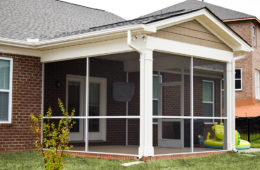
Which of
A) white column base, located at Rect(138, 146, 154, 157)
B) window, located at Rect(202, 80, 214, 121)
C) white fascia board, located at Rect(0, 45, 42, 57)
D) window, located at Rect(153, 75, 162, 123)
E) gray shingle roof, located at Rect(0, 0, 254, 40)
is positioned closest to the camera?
white column base, located at Rect(138, 146, 154, 157)

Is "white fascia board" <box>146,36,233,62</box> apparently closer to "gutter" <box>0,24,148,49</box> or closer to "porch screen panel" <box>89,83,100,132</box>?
"gutter" <box>0,24,148,49</box>

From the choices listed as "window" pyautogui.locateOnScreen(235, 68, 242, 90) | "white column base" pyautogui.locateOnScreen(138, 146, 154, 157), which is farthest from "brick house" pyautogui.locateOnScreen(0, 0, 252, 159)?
"window" pyautogui.locateOnScreen(235, 68, 242, 90)

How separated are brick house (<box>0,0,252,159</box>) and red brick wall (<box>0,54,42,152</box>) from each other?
0.03m

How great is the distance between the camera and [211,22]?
11227mm

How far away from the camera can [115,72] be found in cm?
1438

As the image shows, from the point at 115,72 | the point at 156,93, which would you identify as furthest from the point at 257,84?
the point at 115,72

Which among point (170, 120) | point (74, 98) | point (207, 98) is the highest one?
point (207, 98)

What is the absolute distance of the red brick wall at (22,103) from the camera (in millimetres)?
11594

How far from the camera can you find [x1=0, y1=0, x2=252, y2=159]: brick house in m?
9.90

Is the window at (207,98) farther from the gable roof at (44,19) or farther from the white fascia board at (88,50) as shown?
the white fascia board at (88,50)

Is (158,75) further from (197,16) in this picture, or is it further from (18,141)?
(18,141)

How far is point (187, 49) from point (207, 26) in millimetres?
1153

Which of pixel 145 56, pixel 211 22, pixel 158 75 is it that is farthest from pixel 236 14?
pixel 145 56

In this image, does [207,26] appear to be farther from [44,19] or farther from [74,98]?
[44,19]
